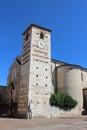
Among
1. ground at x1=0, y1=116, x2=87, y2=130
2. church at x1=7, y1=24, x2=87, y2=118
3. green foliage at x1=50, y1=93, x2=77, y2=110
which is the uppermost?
church at x1=7, y1=24, x2=87, y2=118

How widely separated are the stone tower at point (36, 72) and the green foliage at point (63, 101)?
115 centimetres

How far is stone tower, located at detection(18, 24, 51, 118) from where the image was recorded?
28.5 metres

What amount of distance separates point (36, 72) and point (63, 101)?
24.8 feet

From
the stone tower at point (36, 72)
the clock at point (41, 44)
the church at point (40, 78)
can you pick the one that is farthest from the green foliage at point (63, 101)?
the clock at point (41, 44)

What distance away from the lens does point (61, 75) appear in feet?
122

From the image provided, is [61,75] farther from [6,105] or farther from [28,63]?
[6,105]

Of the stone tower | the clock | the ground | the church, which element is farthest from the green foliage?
the ground

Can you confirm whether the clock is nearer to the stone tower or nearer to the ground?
the stone tower

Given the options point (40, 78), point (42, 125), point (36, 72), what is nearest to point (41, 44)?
point (36, 72)

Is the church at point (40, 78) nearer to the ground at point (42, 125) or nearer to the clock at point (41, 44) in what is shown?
the clock at point (41, 44)

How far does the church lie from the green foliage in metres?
0.88

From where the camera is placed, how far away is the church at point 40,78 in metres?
28.7

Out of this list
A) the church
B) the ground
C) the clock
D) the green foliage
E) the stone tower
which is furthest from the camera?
the clock

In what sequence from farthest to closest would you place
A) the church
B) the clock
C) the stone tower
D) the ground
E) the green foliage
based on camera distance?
1. the clock
2. the green foliage
3. the church
4. the stone tower
5. the ground
